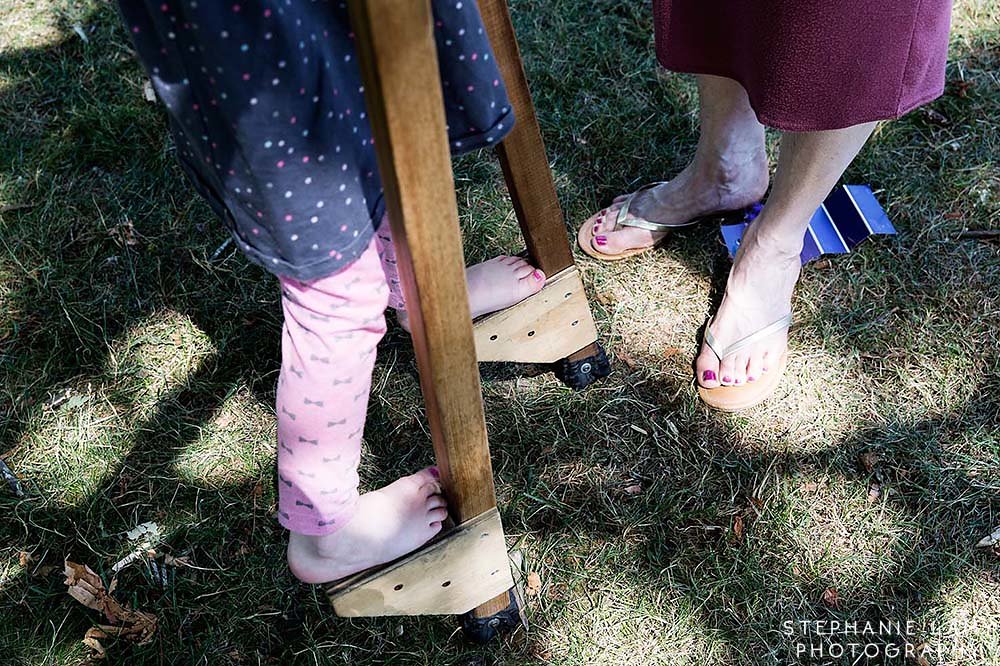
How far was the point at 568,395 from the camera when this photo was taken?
198cm

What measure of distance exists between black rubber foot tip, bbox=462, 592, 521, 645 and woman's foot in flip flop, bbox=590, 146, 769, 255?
0.94m

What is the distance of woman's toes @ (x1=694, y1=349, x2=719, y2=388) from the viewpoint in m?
1.94

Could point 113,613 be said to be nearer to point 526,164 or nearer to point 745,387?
point 526,164

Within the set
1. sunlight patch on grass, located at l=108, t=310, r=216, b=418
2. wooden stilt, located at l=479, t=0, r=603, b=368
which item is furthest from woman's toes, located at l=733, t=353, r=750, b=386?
sunlight patch on grass, located at l=108, t=310, r=216, b=418

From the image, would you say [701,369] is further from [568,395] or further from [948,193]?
[948,193]

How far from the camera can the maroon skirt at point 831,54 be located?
1.41 metres

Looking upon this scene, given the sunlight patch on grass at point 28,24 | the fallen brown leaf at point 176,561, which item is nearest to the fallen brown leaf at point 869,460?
the fallen brown leaf at point 176,561

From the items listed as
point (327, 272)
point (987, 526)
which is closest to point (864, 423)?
point (987, 526)

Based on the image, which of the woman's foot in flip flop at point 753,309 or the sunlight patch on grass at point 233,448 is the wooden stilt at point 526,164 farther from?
the sunlight patch on grass at point 233,448

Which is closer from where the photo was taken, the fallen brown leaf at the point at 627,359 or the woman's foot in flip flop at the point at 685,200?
the fallen brown leaf at the point at 627,359

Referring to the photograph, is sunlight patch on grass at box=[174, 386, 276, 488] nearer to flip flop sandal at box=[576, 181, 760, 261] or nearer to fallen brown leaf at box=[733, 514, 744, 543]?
flip flop sandal at box=[576, 181, 760, 261]

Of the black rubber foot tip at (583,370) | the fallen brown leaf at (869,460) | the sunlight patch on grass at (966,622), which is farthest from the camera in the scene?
the black rubber foot tip at (583,370)

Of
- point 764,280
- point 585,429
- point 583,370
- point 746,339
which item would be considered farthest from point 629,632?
point 764,280

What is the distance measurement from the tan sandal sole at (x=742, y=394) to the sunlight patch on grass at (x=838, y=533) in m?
0.19
